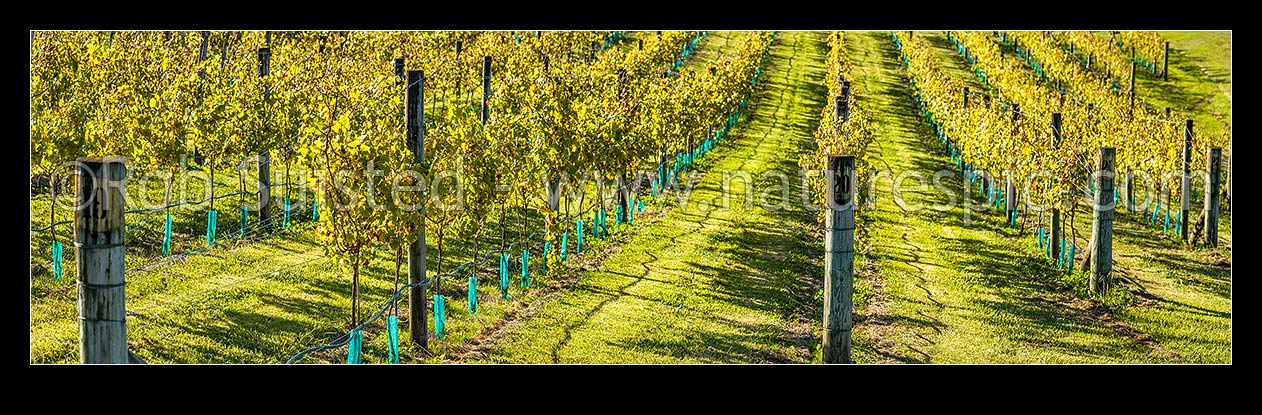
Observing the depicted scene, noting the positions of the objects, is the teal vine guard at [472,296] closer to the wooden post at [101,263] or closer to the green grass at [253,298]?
the green grass at [253,298]

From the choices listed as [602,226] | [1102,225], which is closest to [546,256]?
[602,226]

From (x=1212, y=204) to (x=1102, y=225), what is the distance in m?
6.71

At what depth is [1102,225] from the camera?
16.6 metres

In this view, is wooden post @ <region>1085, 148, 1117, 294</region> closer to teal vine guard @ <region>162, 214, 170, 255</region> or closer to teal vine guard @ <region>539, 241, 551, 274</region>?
teal vine guard @ <region>539, 241, 551, 274</region>

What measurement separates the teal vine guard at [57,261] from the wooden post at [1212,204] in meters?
19.4

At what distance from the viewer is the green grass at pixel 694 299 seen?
517 inches

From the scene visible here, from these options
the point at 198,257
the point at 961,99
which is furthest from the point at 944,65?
the point at 198,257

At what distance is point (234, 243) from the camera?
60.3ft

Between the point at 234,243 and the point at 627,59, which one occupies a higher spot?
the point at 627,59

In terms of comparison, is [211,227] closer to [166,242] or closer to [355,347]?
[166,242]

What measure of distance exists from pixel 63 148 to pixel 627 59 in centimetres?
2469

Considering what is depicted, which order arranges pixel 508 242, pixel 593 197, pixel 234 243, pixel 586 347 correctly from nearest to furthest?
pixel 586 347 < pixel 234 243 < pixel 508 242 < pixel 593 197

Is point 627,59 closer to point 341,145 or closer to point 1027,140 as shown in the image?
point 1027,140

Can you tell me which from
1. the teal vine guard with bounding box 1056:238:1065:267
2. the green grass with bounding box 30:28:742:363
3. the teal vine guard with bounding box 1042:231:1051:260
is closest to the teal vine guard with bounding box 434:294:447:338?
the green grass with bounding box 30:28:742:363
